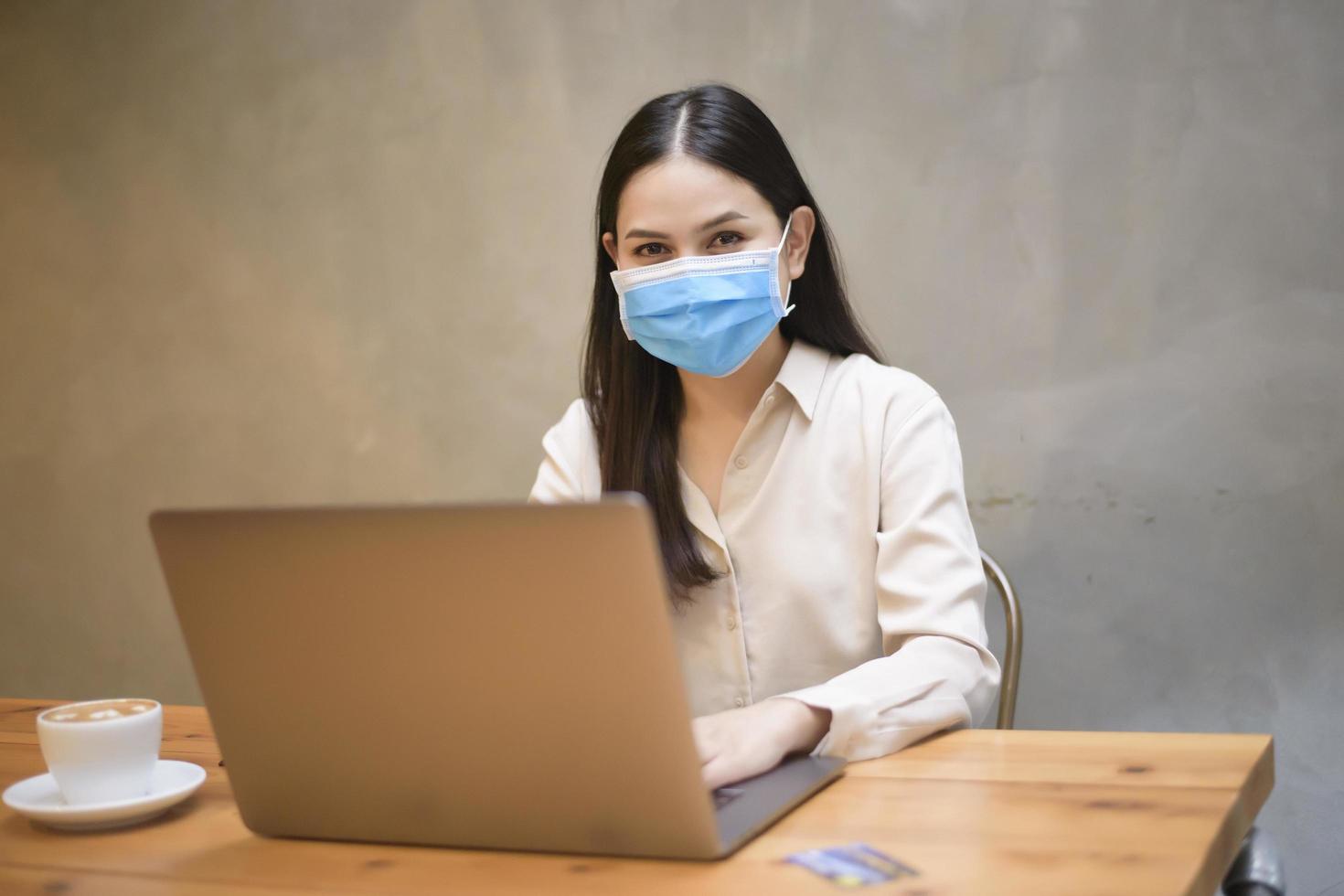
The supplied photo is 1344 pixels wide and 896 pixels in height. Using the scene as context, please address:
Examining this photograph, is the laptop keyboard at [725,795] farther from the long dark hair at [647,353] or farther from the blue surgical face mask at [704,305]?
the blue surgical face mask at [704,305]

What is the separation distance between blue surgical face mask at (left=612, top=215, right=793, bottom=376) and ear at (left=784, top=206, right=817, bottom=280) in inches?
2.5

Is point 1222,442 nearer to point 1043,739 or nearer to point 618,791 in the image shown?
point 1043,739

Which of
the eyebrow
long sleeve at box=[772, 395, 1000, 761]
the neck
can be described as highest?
the eyebrow

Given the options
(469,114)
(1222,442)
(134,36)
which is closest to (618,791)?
(1222,442)

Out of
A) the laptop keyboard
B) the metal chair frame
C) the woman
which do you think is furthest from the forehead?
the laptop keyboard

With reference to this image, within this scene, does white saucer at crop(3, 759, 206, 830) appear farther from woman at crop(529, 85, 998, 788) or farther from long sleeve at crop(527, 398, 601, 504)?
long sleeve at crop(527, 398, 601, 504)

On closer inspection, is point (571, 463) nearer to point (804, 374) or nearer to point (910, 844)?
point (804, 374)

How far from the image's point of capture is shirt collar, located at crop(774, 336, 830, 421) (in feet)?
5.21

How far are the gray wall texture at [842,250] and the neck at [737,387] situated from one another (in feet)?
1.83

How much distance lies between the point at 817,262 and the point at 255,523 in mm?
1071

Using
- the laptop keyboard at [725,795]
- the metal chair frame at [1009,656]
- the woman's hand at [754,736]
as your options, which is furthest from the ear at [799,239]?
the laptop keyboard at [725,795]

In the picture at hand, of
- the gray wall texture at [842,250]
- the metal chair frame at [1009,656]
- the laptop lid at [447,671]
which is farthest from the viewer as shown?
the gray wall texture at [842,250]

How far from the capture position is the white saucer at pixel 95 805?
899 millimetres

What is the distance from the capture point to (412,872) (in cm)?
78
